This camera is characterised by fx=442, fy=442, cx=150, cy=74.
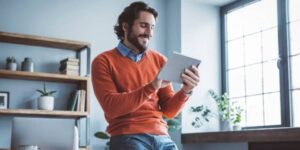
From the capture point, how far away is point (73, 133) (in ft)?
7.44

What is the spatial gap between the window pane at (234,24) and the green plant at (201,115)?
89 centimetres

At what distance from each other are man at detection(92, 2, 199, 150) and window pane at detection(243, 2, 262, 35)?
9.04ft

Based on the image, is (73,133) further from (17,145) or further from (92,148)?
(92,148)

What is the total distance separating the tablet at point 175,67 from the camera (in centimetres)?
181

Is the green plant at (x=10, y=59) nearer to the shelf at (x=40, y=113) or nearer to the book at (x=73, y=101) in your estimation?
the shelf at (x=40, y=113)

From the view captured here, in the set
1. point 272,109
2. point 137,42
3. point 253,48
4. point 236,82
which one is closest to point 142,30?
point 137,42

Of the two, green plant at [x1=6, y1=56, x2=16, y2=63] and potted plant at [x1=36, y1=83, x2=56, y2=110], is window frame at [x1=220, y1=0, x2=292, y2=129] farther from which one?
green plant at [x1=6, y1=56, x2=16, y2=63]

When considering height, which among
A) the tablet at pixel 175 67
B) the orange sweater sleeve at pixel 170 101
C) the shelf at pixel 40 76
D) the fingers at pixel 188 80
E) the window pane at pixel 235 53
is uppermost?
the window pane at pixel 235 53

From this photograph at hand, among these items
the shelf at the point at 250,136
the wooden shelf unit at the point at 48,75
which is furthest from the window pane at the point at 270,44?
the wooden shelf unit at the point at 48,75

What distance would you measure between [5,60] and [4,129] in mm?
644

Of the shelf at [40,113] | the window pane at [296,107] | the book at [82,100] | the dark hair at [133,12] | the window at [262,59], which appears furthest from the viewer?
the book at [82,100]

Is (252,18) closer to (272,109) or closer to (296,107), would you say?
(272,109)

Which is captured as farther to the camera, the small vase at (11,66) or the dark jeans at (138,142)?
the small vase at (11,66)

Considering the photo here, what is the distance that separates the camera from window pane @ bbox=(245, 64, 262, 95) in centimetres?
447
